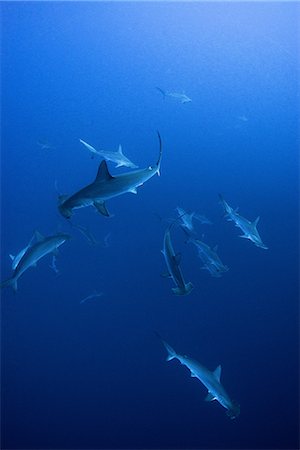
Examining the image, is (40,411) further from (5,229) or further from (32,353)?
(5,229)

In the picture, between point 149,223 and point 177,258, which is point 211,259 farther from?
point 149,223

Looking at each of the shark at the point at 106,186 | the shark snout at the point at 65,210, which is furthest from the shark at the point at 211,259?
the shark snout at the point at 65,210

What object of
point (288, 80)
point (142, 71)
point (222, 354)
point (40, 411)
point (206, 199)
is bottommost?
point (222, 354)

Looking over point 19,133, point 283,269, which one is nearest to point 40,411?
point 283,269

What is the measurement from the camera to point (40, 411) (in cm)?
880

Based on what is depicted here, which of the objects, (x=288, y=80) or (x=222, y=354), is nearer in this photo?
(x=222, y=354)

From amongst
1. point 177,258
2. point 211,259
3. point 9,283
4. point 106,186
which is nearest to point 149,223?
point 211,259

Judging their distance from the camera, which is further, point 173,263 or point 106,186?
point 173,263

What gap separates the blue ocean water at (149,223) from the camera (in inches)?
346

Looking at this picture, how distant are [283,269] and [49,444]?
7.26 metres

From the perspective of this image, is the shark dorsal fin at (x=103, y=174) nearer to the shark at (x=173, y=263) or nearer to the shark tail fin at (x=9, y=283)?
the shark at (x=173, y=263)

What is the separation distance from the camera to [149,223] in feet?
38.6

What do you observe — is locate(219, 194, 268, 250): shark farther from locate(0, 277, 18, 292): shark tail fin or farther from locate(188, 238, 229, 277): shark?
locate(0, 277, 18, 292): shark tail fin

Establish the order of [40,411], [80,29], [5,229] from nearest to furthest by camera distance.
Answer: [40,411]
[80,29]
[5,229]
